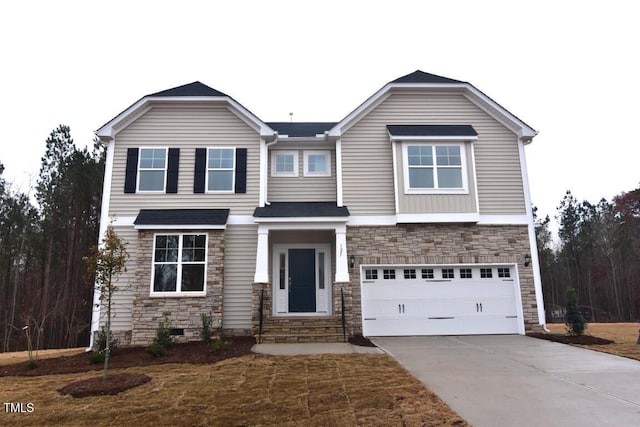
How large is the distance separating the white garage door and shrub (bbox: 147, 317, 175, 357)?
5523 mm

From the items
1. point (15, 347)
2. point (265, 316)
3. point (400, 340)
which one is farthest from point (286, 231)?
point (15, 347)

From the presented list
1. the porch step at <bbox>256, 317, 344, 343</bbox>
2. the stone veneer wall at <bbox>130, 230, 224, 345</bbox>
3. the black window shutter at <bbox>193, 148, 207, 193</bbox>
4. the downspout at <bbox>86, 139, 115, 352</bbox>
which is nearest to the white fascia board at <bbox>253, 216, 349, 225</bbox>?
the stone veneer wall at <bbox>130, 230, 224, 345</bbox>

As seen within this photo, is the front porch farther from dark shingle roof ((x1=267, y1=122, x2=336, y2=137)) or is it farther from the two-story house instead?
dark shingle roof ((x1=267, y1=122, x2=336, y2=137))

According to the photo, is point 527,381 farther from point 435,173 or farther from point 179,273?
point 179,273

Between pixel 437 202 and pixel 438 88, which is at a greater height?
pixel 438 88

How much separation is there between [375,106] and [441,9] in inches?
135

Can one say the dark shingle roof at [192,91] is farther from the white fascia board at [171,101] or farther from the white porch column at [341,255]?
the white porch column at [341,255]

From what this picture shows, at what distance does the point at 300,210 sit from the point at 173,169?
425 cm

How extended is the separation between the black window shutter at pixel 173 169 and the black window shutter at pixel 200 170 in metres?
0.59

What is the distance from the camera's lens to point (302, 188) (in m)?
13.7

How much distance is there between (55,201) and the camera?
2139 cm

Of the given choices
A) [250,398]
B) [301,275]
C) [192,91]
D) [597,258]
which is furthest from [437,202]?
[597,258]

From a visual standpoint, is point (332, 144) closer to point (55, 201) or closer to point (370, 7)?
point (370, 7)

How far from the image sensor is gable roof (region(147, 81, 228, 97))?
13.0 m
